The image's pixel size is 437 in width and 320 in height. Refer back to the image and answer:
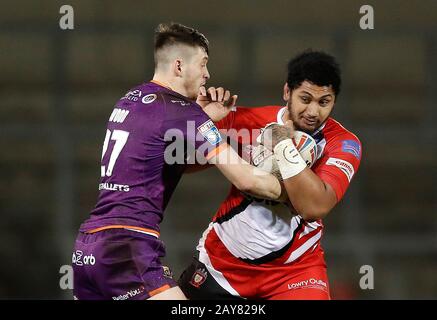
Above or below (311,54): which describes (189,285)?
below

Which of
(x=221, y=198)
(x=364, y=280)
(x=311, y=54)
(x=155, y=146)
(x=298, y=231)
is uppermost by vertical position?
(x=311, y=54)

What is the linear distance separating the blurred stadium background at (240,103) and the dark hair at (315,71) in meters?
3.33

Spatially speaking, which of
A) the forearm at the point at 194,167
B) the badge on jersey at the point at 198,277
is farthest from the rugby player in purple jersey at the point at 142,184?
the badge on jersey at the point at 198,277

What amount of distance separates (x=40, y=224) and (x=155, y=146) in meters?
4.19

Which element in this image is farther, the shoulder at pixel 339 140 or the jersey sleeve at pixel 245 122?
the jersey sleeve at pixel 245 122

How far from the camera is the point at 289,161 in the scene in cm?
416

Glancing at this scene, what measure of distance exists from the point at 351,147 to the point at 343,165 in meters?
0.17

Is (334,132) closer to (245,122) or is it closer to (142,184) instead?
(245,122)


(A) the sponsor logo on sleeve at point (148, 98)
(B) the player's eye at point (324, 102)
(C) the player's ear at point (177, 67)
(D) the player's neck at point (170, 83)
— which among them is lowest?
(B) the player's eye at point (324, 102)

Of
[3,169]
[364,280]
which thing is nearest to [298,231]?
[364,280]

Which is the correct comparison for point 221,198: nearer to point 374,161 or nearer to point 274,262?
point 374,161

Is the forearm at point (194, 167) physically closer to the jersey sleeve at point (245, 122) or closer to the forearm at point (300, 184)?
the jersey sleeve at point (245, 122)

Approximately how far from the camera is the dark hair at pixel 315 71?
452 centimetres

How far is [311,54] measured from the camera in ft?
15.3
